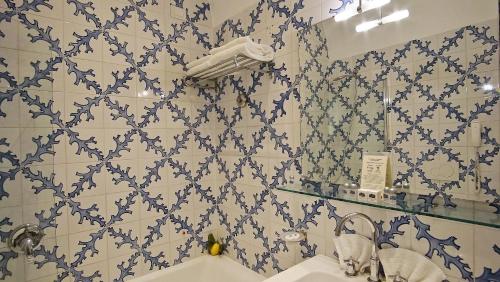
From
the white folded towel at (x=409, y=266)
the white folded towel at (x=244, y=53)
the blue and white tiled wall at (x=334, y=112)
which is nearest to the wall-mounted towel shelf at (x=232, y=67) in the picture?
the white folded towel at (x=244, y=53)

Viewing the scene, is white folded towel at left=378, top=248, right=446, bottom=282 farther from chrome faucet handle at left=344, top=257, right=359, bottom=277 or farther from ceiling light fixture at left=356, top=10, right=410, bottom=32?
ceiling light fixture at left=356, top=10, right=410, bottom=32

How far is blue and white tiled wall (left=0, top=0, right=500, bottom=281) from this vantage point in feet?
3.72

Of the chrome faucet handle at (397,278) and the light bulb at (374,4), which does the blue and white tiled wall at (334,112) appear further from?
the chrome faucet handle at (397,278)

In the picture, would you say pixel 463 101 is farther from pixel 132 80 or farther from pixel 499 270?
pixel 132 80

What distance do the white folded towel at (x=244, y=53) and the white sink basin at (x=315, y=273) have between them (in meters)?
0.96

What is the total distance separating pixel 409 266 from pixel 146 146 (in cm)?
137

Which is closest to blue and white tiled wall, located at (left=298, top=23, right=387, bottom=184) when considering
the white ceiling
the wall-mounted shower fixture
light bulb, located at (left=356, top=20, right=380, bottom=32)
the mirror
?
the mirror

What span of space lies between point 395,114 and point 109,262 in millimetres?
1546

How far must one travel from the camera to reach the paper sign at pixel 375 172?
35.9 inches

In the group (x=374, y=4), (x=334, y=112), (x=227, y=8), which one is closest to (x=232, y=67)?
(x=227, y=8)

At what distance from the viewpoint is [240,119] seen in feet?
5.36

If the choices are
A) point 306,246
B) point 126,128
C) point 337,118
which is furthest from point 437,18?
point 126,128

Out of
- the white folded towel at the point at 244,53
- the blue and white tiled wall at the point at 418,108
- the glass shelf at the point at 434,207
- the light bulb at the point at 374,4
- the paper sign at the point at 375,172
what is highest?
the light bulb at the point at 374,4

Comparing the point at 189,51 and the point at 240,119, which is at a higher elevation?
the point at 189,51
